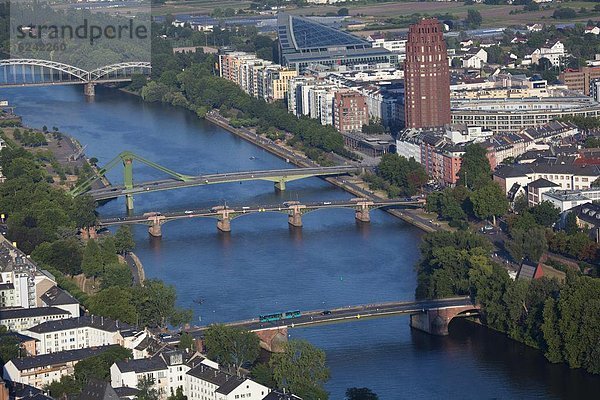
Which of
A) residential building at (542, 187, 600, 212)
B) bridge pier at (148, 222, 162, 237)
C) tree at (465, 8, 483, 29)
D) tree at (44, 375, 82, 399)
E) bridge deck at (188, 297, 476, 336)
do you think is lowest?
bridge pier at (148, 222, 162, 237)

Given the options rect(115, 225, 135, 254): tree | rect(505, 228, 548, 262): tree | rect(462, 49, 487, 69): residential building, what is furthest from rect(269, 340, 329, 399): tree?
rect(462, 49, 487, 69): residential building

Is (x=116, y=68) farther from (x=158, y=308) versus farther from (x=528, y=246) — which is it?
(x=158, y=308)

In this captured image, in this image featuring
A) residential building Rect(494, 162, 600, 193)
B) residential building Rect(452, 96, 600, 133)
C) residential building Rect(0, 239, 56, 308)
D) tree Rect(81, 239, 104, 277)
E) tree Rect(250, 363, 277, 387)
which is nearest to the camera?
tree Rect(250, 363, 277, 387)

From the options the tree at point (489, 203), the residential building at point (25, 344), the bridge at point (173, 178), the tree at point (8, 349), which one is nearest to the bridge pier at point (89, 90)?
the bridge at point (173, 178)

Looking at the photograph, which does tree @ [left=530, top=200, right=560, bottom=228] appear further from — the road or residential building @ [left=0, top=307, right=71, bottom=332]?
residential building @ [left=0, top=307, right=71, bottom=332]

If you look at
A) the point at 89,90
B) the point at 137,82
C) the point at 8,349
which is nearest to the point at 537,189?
the point at 8,349
